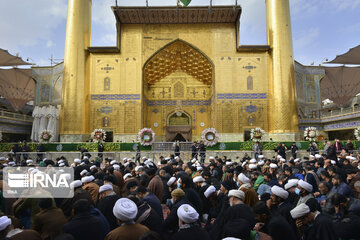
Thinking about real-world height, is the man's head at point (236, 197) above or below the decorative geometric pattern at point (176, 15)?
below

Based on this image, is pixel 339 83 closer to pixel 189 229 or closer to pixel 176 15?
pixel 176 15

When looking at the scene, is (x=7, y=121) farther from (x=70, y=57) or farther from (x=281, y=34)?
(x=281, y=34)

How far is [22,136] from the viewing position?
23406 millimetres

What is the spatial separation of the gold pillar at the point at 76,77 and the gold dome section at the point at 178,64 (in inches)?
191

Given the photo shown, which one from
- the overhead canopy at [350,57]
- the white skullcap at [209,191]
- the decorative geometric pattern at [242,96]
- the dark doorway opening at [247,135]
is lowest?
the white skullcap at [209,191]

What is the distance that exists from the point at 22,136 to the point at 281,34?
78.6ft

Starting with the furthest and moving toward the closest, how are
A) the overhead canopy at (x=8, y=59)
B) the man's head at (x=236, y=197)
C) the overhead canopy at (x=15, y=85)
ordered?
the overhead canopy at (x=15, y=85) < the overhead canopy at (x=8, y=59) < the man's head at (x=236, y=197)

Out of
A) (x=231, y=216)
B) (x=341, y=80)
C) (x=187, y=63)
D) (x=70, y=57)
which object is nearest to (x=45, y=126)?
(x=70, y=57)

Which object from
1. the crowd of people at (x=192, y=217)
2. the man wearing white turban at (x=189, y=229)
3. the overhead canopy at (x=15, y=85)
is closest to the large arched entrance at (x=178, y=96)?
the overhead canopy at (x=15, y=85)

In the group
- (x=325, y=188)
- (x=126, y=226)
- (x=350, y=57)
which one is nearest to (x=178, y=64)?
(x=350, y=57)

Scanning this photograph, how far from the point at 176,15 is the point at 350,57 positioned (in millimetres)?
14640

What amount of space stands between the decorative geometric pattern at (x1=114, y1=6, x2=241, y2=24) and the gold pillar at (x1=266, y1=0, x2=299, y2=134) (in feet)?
9.66

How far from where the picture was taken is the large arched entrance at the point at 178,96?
20562 mm

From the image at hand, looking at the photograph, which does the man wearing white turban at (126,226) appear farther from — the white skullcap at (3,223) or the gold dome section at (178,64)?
the gold dome section at (178,64)
